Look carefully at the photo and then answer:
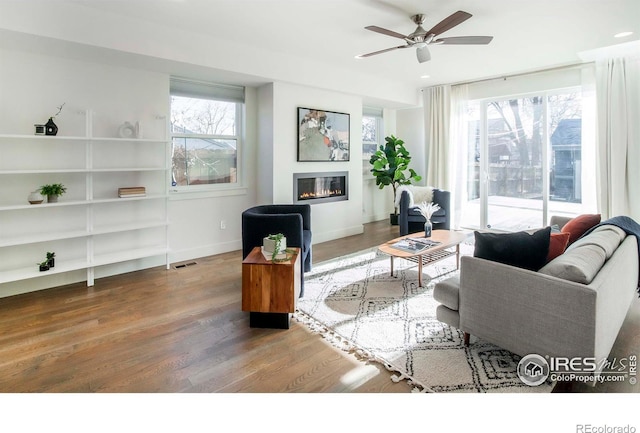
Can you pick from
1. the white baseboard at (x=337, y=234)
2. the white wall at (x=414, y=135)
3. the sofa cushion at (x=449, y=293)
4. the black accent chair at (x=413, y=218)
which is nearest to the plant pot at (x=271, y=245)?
the sofa cushion at (x=449, y=293)

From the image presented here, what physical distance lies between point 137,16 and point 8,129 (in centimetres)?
159

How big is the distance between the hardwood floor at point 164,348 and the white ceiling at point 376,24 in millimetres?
2629

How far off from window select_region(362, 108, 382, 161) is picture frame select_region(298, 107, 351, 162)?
4.13 feet

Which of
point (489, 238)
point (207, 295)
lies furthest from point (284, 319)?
point (489, 238)

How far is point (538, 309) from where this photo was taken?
1922 millimetres

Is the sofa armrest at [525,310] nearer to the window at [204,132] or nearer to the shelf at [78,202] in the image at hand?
the shelf at [78,202]

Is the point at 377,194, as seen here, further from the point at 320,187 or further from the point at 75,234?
the point at 75,234

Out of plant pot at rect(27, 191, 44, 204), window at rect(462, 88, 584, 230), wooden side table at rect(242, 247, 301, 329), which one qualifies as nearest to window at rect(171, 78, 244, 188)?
plant pot at rect(27, 191, 44, 204)

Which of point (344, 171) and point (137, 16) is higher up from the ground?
point (137, 16)

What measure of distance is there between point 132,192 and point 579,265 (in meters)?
4.00

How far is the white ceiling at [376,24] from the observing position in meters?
3.14

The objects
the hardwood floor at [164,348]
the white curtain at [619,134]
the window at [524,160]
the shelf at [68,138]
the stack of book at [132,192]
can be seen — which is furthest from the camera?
the window at [524,160]

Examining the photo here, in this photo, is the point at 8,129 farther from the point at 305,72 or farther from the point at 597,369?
the point at 597,369

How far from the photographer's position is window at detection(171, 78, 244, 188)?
445cm
